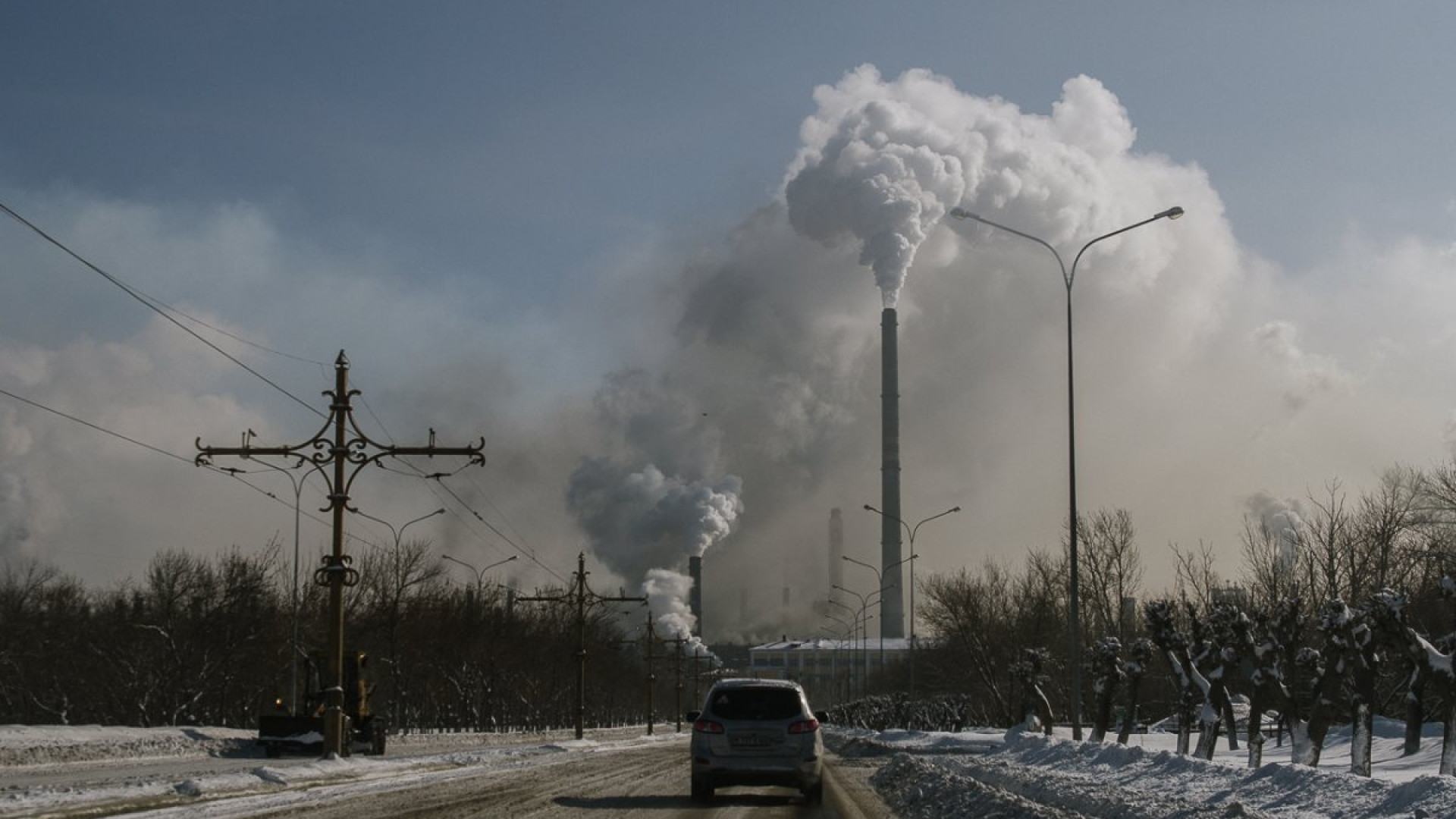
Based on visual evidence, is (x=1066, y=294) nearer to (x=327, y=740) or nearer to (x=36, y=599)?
(x=327, y=740)

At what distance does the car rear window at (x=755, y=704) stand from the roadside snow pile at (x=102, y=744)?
1796cm

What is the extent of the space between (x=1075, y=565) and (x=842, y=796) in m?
15.8

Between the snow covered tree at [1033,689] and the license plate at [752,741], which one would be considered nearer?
the license plate at [752,741]

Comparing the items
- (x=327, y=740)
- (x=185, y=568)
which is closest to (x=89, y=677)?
(x=185, y=568)

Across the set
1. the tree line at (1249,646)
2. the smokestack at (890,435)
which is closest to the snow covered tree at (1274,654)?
the tree line at (1249,646)

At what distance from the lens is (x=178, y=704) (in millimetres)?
73625

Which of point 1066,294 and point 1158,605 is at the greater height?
point 1066,294

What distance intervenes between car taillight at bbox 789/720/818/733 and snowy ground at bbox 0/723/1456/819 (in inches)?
60.9

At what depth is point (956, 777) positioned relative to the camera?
2414cm

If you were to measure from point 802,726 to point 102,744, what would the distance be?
21536mm

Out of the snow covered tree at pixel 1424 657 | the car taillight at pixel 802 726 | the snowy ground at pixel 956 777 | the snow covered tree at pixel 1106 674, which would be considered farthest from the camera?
the snow covered tree at pixel 1106 674

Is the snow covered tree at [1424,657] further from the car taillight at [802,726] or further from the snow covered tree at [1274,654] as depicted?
the car taillight at [802,726]

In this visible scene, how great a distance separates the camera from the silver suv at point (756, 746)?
21.5m

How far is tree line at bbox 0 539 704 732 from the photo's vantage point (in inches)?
2968
